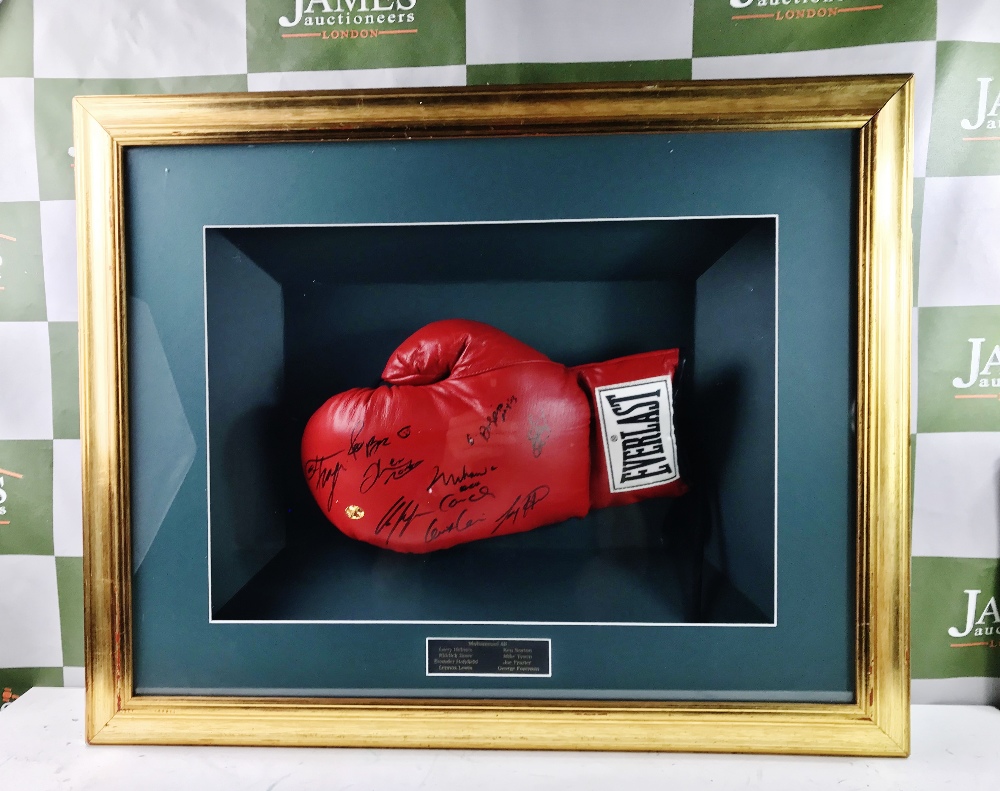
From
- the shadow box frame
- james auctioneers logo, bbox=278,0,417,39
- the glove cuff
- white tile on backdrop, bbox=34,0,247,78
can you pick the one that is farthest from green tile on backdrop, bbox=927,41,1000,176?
white tile on backdrop, bbox=34,0,247,78

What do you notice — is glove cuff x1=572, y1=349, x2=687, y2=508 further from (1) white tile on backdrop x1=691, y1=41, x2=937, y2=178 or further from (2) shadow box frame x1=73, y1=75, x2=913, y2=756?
(1) white tile on backdrop x1=691, y1=41, x2=937, y2=178

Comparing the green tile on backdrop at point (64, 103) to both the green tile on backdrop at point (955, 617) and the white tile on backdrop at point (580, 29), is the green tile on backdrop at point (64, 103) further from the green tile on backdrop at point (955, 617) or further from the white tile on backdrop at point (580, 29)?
the green tile on backdrop at point (955, 617)

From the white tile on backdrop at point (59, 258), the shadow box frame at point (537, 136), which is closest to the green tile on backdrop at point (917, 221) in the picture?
the shadow box frame at point (537, 136)

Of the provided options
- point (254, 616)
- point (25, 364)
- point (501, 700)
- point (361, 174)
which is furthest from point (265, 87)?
point (501, 700)

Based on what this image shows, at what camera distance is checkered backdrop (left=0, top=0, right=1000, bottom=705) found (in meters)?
0.63

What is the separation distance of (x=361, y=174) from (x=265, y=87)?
0.70ft

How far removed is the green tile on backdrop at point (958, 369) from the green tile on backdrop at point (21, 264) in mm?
1022

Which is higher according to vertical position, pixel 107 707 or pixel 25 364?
pixel 25 364

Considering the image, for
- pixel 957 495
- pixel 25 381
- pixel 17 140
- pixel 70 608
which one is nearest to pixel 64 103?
pixel 17 140

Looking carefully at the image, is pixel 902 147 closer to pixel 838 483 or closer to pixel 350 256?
pixel 838 483

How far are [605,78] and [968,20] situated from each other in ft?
1.29

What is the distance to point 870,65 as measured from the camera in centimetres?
63

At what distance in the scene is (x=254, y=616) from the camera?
590 millimetres

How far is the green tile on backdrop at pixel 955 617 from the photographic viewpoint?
2.17ft
